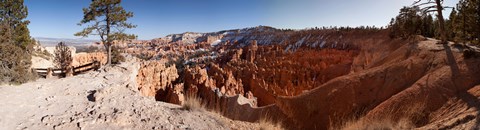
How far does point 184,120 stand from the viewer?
16.0 feet

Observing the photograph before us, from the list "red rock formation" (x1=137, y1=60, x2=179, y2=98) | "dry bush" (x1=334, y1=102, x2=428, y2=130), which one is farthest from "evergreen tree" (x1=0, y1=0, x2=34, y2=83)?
"dry bush" (x1=334, y1=102, x2=428, y2=130)

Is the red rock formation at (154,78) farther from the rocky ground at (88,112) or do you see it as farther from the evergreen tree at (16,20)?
the rocky ground at (88,112)

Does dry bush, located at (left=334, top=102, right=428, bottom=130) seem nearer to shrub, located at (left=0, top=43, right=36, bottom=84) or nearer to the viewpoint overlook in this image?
the viewpoint overlook

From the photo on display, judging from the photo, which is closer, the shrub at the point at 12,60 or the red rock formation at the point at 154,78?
the shrub at the point at 12,60

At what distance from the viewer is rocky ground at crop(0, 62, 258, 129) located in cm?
425

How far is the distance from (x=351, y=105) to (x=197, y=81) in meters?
20.6

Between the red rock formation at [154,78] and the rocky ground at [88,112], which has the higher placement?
the rocky ground at [88,112]

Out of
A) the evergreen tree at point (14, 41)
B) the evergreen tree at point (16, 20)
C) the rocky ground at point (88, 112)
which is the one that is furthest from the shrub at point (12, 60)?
the rocky ground at point (88, 112)

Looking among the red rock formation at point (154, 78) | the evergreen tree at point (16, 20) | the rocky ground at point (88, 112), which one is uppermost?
the evergreen tree at point (16, 20)

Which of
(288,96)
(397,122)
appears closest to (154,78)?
(288,96)

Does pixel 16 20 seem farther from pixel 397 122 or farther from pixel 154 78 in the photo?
pixel 397 122

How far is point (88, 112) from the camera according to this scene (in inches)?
190

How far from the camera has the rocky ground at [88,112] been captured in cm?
425

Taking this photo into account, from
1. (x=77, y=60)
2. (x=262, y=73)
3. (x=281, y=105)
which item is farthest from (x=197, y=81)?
(x=77, y=60)
